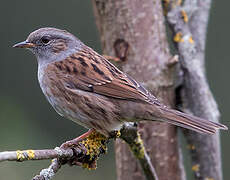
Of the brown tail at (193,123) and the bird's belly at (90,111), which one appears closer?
the brown tail at (193,123)

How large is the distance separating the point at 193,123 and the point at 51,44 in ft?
4.70

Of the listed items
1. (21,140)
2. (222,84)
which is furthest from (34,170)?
(222,84)

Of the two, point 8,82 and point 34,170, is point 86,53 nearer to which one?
point 34,170

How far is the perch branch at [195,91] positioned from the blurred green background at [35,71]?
279 cm

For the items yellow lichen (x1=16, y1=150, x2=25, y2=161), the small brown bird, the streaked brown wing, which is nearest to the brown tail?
the small brown bird

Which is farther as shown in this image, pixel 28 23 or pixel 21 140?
pixel 28 23

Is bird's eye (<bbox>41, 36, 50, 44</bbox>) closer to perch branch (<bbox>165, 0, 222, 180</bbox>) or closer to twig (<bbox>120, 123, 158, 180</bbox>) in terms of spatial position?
twig (<bbox>120, 123, 158, 180</bbox>)

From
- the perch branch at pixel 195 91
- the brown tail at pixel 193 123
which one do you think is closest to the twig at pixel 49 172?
the brown tail at pixel 193 123

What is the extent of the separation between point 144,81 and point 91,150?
1.15 meters

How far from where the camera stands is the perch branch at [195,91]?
14.9 feet

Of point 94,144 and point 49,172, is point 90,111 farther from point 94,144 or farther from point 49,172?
point 49,172

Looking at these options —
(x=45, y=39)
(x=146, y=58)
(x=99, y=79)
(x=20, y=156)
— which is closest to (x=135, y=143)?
(x=99, y=79)

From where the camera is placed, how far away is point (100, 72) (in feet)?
13.3

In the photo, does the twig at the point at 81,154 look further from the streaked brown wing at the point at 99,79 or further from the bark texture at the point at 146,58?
the bark texture at the point at 146,58
